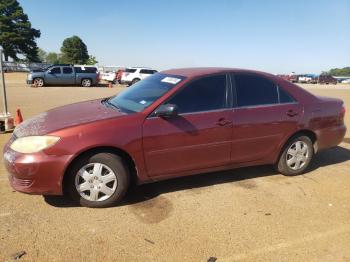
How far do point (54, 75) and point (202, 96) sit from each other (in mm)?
22214

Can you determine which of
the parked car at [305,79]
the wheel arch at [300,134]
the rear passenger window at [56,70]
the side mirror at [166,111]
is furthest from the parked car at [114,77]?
the parked car at [305,79]

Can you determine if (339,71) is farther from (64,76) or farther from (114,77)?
(64,76)

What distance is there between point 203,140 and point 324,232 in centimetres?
167

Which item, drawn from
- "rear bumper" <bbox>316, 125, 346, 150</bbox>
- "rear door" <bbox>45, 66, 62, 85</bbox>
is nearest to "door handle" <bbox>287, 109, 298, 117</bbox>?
"rear bumper" <bbox>316, 125, 346, 150</bbox>

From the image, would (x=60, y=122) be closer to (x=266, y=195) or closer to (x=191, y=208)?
→ (x=191, y=208)

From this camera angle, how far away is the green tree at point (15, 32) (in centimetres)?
6375

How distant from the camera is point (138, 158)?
398 centimetres

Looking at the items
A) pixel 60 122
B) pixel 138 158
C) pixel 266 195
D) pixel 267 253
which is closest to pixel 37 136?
pixel 60 122

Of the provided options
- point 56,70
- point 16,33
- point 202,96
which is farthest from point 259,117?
point 16,33

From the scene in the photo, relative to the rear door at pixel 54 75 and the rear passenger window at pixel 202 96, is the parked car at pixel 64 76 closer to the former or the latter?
the rear door at pixel 54 75

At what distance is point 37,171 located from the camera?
11.8 ft

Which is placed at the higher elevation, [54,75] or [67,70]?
[67,70]

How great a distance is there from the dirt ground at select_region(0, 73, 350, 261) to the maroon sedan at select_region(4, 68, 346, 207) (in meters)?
0.30

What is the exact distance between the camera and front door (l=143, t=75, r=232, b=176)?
4.04m
